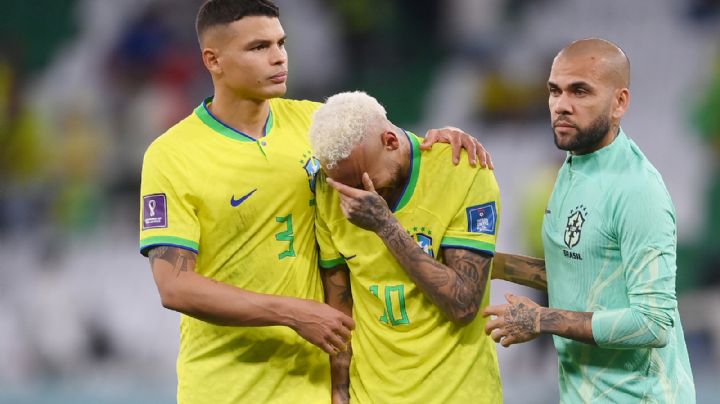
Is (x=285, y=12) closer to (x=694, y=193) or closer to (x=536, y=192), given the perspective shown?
(x=536, y=192)

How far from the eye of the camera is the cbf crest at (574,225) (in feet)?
11.1

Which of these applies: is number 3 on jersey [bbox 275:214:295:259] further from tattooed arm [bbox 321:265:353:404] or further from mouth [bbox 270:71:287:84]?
mouth [bbox 270:71:287:84]

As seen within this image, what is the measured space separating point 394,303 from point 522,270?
1.96 ft

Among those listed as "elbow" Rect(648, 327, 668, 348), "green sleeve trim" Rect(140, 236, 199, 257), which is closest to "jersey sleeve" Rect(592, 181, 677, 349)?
"elbow" Rect(648, 327, 668, 348)

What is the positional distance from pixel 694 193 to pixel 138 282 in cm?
477

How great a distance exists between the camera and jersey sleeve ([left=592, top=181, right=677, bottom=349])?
10.4 ft

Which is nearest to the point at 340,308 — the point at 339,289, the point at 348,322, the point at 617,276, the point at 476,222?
the point at 339,289

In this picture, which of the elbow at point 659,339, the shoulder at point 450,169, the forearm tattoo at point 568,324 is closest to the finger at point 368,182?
the shoulder at point 450,169

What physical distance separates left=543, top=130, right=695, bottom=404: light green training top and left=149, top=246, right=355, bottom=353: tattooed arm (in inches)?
28.5

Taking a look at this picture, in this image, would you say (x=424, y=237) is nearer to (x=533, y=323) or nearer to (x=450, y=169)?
(x=450, y=169)

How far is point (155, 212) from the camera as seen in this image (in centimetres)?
358

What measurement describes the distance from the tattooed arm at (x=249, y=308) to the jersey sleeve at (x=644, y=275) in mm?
814

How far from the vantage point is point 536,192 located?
837cm

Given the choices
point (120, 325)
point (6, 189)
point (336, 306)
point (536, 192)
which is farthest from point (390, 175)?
point (6, 189)
